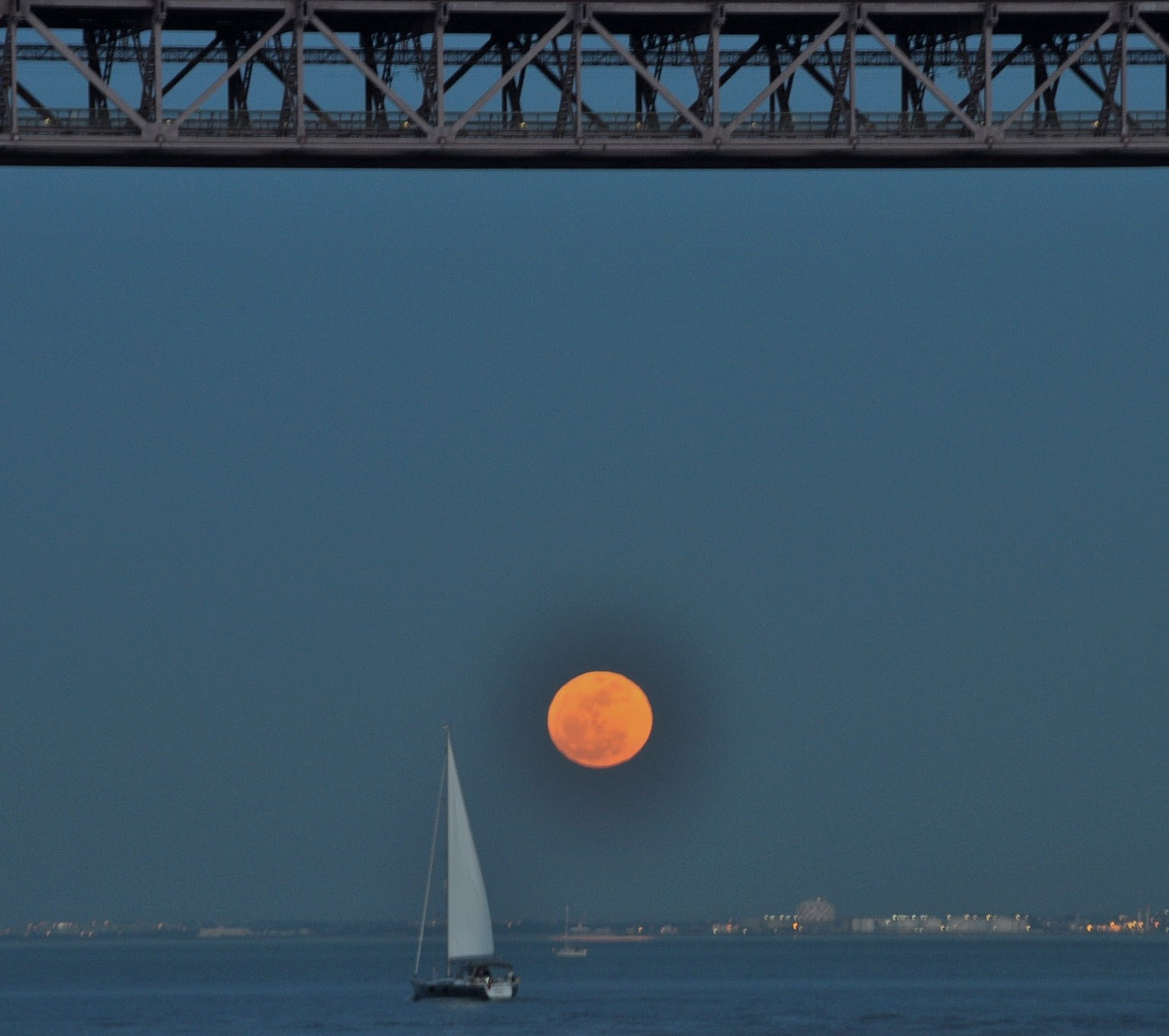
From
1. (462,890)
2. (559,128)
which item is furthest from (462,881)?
(559,128)

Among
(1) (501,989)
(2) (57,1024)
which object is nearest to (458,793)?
(1) (501,989)

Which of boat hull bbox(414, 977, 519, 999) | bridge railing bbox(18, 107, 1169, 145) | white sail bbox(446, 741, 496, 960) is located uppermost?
bridge railing bbox(18, 107, 1169, 145)

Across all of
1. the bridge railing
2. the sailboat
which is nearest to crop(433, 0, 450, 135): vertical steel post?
the bridge railing

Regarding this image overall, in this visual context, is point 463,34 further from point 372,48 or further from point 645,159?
point 645,159

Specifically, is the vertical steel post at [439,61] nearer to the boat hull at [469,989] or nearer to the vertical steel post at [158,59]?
the vertical steel post at [158,59]

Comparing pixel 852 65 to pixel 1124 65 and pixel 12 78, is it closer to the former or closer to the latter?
pixel 1124 65

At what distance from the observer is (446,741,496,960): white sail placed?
325ft

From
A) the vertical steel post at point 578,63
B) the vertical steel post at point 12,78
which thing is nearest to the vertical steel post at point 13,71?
the vertical steel post at point 12,78

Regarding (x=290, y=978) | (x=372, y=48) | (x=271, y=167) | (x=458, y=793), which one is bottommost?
(x=290, y=978)

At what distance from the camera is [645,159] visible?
1231 inches

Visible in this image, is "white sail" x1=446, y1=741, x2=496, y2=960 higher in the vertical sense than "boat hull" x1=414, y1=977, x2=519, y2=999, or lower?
higher

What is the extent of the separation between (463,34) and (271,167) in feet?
12.5

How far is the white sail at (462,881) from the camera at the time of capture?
9912 cm

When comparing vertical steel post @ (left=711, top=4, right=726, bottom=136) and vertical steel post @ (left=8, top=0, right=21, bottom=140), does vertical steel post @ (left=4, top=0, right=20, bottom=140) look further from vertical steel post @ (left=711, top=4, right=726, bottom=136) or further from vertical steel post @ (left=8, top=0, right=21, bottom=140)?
vertical steel post @ (left=711, top=4, right=726, bottom=136)
